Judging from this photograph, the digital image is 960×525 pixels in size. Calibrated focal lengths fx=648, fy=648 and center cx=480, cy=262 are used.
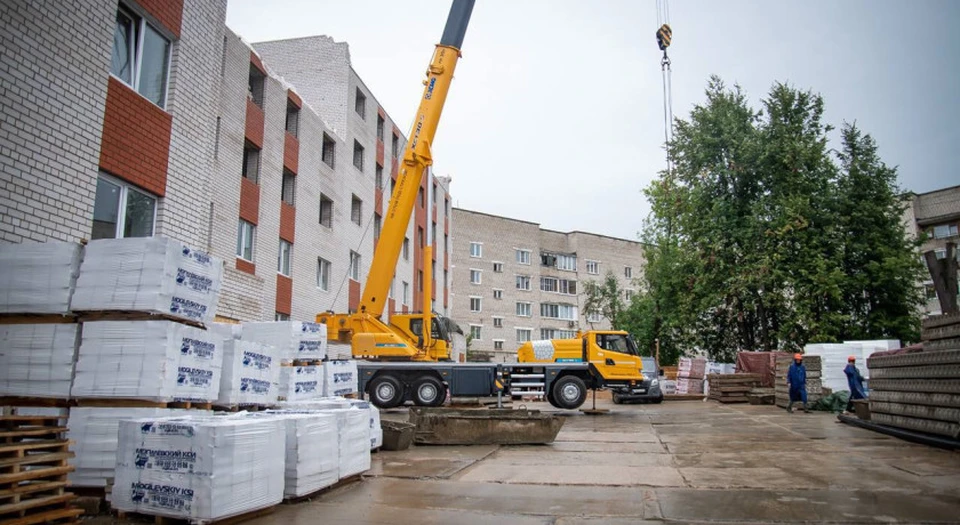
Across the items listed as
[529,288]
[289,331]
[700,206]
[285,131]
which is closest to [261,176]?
[285,131]

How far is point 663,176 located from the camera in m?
35.9

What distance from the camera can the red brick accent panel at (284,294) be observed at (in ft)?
68.5

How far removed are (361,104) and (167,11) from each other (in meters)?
19.2

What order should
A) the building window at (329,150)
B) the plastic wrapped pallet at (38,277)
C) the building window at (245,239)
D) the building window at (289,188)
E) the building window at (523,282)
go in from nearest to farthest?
the plastic wrapped pallet at (38,277) < the building window at (245,239) < the building window at (289,188) < the building window at (329,150) < the building window at (523,282)

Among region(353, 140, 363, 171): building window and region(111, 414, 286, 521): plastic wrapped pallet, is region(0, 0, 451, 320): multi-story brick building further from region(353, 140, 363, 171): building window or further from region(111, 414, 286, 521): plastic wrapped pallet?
region(353, 140, 363, 171): building window

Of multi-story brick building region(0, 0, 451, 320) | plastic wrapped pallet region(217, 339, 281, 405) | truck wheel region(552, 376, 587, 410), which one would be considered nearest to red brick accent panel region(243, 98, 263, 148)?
multi-story brick building region(0, 0, 451, 320)

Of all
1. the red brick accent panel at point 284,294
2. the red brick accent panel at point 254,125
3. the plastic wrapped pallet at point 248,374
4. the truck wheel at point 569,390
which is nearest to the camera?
the plastic wrapped pallet at point 248,374

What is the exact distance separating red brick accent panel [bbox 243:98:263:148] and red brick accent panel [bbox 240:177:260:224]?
1.27 m

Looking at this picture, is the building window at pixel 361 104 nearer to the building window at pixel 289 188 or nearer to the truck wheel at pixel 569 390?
the building window at pixel 289 188

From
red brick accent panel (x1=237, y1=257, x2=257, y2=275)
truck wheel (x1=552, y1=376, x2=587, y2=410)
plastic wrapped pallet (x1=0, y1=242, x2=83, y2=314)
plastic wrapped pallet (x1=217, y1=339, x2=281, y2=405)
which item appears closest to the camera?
plastic wrapped pallet (x1=0, y1=242, x2=83, y2=314)

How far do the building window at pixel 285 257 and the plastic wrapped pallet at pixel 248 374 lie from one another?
1300 cm

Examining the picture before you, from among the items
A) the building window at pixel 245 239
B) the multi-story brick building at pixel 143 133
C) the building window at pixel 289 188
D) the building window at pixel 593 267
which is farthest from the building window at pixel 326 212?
the building window at pixel 593 267

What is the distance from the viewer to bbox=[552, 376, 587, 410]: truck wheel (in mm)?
19766

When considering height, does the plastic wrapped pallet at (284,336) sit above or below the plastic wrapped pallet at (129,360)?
above
